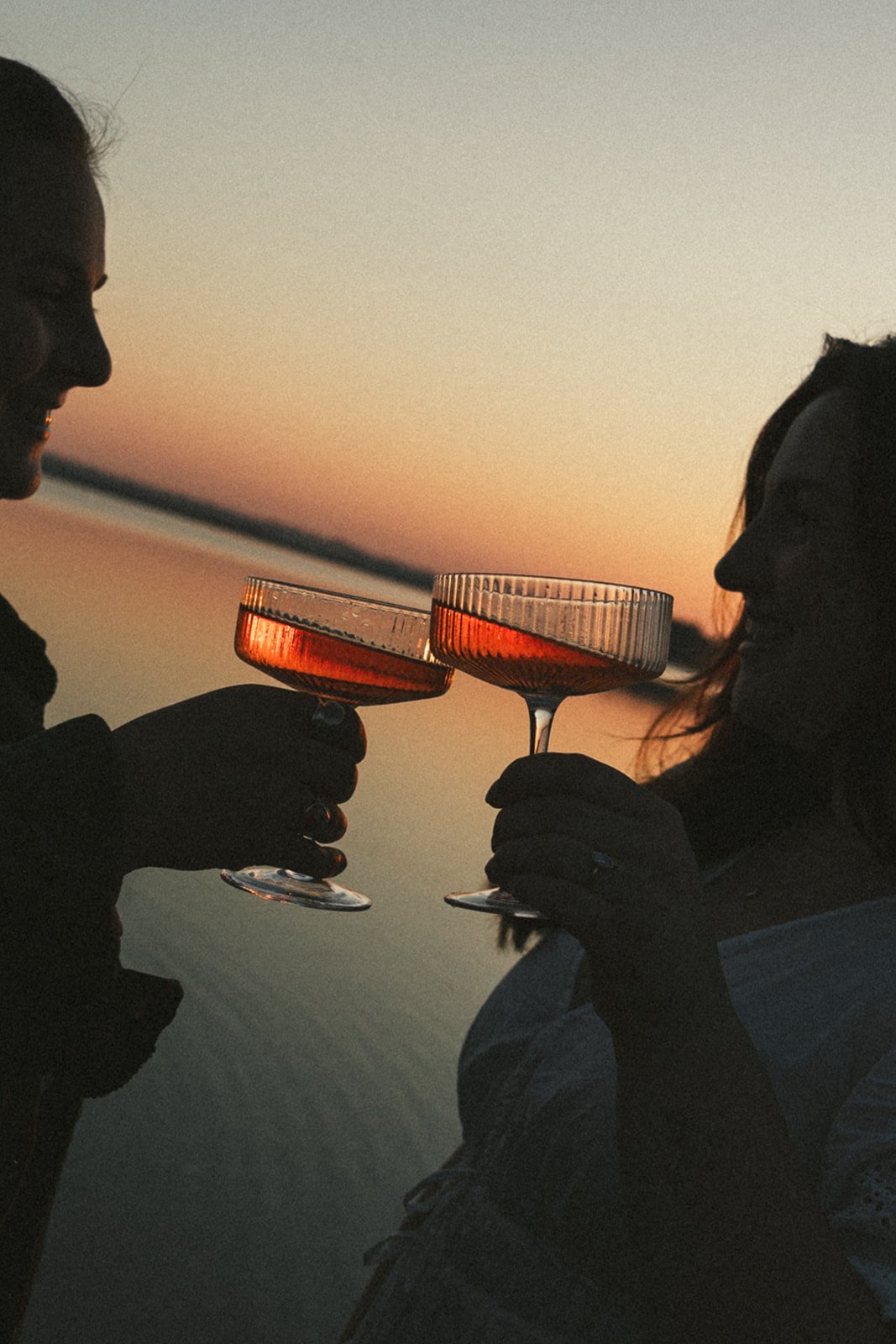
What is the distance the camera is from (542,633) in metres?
1.66

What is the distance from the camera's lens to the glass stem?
180 centimetres

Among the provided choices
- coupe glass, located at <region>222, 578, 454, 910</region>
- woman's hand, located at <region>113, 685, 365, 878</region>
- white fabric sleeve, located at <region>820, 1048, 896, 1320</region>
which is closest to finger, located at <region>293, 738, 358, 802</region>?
woman's hand, located at <region>113, 685, 365, 878</region>

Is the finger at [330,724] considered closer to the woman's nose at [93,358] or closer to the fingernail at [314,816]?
the fingernail at [314,816]

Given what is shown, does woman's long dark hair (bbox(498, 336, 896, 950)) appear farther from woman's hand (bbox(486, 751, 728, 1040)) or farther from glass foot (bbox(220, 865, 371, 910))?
woman's hand (bbox(486, 751, 728, 1040))

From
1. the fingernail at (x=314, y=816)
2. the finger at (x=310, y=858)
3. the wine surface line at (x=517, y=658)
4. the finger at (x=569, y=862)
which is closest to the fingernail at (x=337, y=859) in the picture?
the finger at (x=310, y=858)

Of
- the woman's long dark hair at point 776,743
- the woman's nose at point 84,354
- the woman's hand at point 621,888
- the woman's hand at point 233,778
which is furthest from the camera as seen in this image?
the woman's nose at point 84,354

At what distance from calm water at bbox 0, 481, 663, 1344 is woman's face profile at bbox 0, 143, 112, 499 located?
114 centimetres

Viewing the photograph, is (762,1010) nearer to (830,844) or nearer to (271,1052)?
(830,844)

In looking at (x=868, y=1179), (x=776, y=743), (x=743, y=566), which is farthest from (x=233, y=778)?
(x=776, y=743)

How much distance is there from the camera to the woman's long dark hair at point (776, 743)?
77.0 inches

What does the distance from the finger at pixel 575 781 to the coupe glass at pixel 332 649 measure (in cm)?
46

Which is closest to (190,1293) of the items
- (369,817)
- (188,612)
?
(369,817)

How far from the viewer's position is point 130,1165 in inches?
140

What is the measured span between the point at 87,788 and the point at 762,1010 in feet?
3.51
